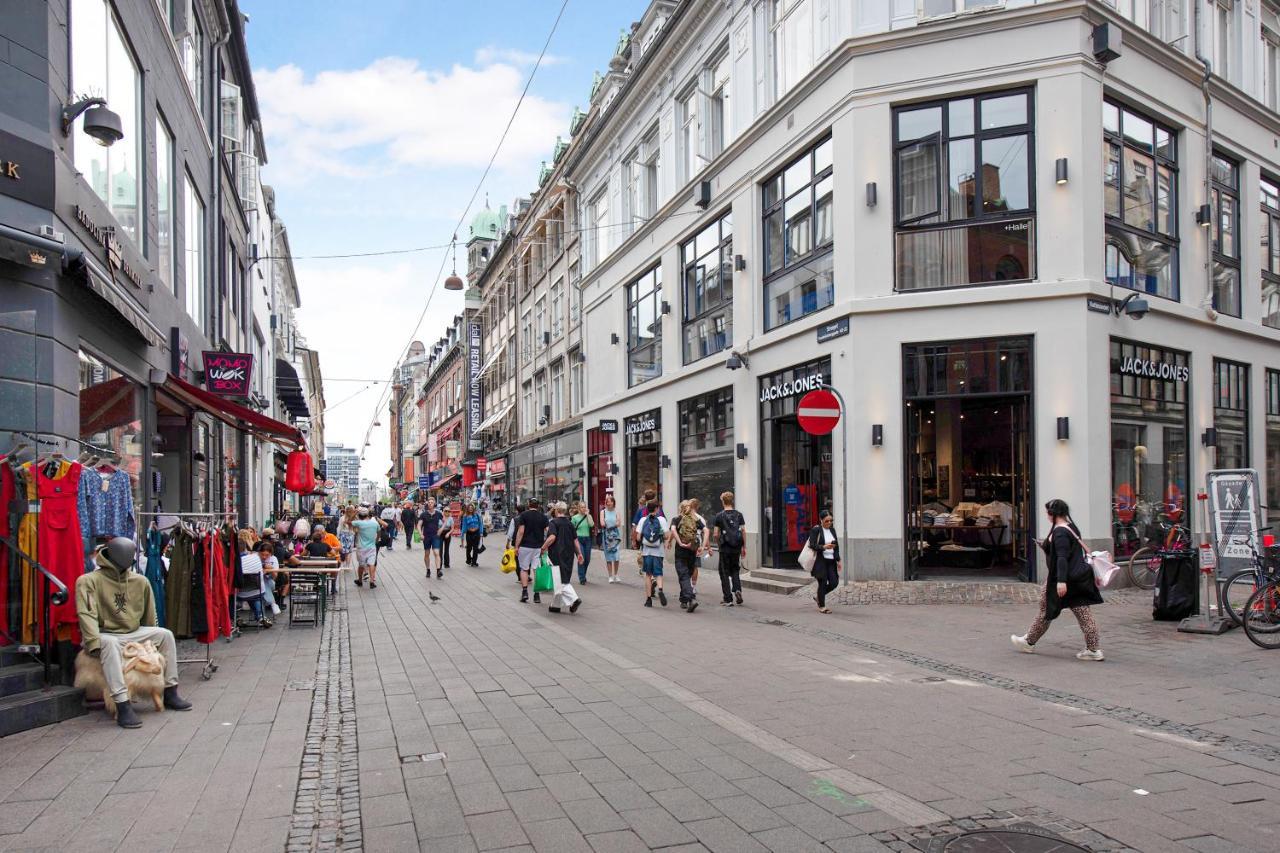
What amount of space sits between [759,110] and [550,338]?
20.1 meters

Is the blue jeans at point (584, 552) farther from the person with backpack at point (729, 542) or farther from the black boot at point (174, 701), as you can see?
the black boot at point (174, 701)

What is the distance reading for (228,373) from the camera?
51.6ft

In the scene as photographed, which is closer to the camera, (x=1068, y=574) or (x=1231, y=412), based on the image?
(x=1068, y=574)

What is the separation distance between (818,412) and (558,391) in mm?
23938

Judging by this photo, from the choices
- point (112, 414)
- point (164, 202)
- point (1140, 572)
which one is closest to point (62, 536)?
point (112, 414)

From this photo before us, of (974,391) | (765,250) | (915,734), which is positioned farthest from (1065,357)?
(915,734)

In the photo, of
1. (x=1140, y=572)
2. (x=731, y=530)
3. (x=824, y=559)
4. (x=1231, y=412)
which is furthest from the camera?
(x=1231, y=412)

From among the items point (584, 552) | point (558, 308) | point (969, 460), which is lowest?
point (584, 552)

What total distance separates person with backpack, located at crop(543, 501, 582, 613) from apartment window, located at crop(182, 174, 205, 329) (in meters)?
8.03

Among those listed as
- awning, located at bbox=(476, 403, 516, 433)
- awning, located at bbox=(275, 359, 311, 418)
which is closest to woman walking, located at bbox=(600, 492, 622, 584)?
awning, located at bbox=(275, 359, 311, 418)

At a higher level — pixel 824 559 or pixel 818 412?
pixel 818 412

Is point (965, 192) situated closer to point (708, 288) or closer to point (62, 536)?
point (708, 288)

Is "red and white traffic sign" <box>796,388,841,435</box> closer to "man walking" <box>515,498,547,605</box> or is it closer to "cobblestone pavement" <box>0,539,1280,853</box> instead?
"cobblestone pavement" <box>0,539,1280,853</box>

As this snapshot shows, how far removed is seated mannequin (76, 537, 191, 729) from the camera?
683cm
